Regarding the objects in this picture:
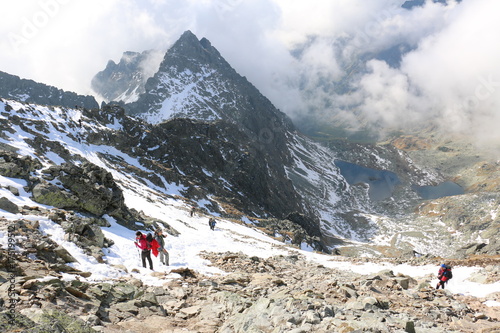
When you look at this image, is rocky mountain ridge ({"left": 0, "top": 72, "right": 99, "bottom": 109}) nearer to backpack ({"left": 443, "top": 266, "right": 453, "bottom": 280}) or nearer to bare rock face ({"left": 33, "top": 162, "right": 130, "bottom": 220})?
bare rock face ({"left": 33, "top": 162, "right": 130, "bottom": 220})

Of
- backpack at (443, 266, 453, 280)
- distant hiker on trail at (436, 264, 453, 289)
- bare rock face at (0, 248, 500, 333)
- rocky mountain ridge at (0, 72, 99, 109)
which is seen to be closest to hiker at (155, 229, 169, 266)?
bare rock face at (0, 248, 500, 333)

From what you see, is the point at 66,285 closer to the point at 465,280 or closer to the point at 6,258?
the point at 6,258

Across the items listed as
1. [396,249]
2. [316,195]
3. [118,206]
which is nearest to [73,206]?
[118,206]

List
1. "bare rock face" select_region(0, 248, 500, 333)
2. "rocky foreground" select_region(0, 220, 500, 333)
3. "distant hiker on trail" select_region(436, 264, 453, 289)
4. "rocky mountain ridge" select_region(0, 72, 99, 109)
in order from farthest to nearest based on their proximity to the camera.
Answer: "rocky mountain ridge" select_region(0, 72, 99, 109) < "distant hiker on trail" select_region(436, 264, 453, 289) < "bare rock face" select_region(0, 248, 500, 333) < "rocky foreground" select_region(0, 220, 500, 333)

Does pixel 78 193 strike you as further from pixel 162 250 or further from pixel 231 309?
pixel 231 309

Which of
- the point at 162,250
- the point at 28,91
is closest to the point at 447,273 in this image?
the point at 162,250

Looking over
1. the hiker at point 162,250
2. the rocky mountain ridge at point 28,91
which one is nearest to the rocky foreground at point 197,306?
the hiker at point 162,250

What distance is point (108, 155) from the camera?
65938 mm

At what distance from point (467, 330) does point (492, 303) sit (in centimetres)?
481

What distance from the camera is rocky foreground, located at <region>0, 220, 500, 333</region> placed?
7656mm

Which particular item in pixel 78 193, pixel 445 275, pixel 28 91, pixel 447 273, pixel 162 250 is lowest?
pixel 162 250

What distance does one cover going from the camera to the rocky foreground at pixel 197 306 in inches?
301

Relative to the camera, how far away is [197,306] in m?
10.8

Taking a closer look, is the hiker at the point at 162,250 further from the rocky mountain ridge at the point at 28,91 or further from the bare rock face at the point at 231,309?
the rocky mountain ridge at the point at 28,91
